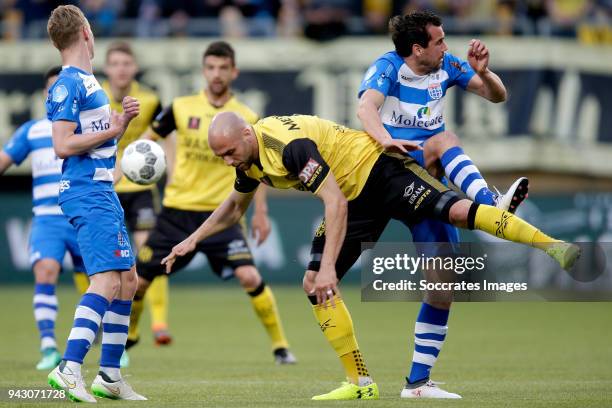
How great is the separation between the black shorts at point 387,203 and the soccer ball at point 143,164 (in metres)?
1.48

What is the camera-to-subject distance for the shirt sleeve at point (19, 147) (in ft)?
34.2

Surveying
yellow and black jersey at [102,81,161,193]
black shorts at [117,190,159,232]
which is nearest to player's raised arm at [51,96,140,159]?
Result: yellow and black jersey at [102,81,161,193]

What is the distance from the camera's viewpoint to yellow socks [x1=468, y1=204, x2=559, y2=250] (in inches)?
284

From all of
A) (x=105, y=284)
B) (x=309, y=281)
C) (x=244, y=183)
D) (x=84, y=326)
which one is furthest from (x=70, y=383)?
(x=244, y=183)

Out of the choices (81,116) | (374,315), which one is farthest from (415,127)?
(374,315)

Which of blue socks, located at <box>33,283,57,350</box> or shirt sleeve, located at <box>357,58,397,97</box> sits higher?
shirt sleeve, located at <box>357,58,397,97</box>

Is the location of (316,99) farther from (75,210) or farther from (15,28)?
(75,210)

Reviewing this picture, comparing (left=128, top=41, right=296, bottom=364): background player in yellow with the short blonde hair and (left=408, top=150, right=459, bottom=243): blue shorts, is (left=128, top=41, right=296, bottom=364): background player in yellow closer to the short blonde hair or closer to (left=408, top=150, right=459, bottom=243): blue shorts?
(left=408, top=150, right=459, bottom=243): blue shorts

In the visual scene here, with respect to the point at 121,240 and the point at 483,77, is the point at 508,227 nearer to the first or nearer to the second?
the point at 483,77

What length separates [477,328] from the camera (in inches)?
575

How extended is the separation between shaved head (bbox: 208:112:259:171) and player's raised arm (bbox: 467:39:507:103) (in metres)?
1.72

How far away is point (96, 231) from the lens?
7340 mm

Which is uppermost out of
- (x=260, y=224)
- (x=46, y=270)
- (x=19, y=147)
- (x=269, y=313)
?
(x=19, y=147)

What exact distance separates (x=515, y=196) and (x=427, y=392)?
4.69 feet
